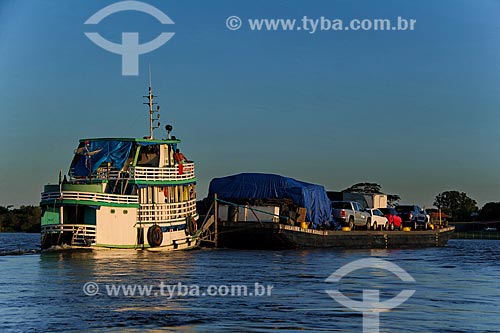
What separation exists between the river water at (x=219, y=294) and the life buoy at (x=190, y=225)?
540cm


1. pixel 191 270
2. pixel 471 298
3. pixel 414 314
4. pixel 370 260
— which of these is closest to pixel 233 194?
pixel 370 260

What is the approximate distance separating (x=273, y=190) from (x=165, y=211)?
10.5m

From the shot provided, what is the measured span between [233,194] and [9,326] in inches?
1360

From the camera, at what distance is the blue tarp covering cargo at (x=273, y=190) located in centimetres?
5538

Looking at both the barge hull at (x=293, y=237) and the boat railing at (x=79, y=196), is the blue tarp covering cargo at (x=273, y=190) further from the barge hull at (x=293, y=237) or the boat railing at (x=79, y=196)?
the boat railing at (x=79, y=196)

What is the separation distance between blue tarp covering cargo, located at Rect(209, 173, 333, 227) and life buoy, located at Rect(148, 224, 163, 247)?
32.5 feet

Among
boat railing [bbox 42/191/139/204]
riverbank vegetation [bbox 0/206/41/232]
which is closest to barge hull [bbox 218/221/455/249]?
boat railing [bbox 42/191/139/204]

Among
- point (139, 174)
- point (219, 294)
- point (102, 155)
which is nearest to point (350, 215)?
point (139, 174)

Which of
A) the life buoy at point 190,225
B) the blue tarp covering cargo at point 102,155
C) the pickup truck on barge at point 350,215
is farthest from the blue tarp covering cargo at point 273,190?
the blue tarp covering cargo at point 102,155

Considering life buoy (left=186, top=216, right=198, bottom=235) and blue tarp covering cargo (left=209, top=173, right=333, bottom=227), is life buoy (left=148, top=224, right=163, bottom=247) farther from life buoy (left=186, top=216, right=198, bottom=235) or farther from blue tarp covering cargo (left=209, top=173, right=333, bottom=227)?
blue tarp covering cargo (left=209, top=173, right=333, bottom=227)

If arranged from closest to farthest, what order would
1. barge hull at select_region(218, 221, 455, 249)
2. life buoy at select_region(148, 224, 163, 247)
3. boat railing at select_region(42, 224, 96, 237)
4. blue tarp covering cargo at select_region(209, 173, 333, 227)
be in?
boat railing at select_region(42, 224, 96, 237) → life buoy at select_region(148, 224, 163, 247) → barge hull at select_region(218, 221, 455, 249) → blue tarp covering cargo at select_region(209, 173, 333, 227)

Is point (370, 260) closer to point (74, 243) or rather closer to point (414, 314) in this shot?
point (74, 243)

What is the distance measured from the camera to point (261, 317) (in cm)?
2292

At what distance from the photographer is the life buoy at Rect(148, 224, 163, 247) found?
45281 mm
